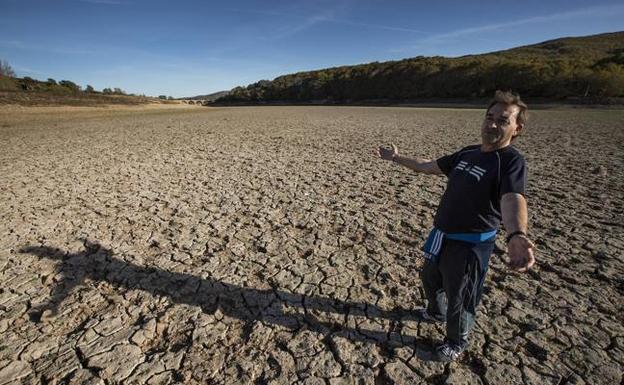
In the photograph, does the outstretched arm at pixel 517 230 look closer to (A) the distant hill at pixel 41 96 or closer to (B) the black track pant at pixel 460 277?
(B) the black track pant at pixel 460 277

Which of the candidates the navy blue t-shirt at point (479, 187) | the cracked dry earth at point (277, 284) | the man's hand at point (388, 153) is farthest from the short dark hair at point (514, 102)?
the cracked dry earth at point (277, 284)

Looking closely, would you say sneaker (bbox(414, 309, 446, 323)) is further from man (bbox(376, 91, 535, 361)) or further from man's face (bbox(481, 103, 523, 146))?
man's face (bbox(481, 103, 523, 146))

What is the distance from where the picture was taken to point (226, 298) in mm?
2512

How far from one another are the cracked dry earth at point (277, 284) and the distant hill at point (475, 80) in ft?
Result: 97.5

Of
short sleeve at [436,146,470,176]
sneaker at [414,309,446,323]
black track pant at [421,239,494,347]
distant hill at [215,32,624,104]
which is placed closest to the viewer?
black track pant at [421,239,494,347]

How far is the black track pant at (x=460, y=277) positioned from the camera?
1591 mm

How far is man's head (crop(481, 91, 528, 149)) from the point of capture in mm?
1422

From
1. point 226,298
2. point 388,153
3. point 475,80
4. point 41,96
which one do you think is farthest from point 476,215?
point 475,80

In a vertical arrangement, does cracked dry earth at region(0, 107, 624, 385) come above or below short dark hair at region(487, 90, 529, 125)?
below

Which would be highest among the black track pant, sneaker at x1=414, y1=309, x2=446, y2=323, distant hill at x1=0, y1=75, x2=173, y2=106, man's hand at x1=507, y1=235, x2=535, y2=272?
distant hill at x1=0, y1=75, x2=173, y2=106

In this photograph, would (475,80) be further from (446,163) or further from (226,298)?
(226,298)

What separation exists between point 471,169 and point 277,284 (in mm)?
1858

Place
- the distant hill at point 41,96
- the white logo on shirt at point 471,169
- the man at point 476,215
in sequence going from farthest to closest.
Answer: the distant hill at point 41,96, the white logo on shirt at point 471,169, the man at point 476,215

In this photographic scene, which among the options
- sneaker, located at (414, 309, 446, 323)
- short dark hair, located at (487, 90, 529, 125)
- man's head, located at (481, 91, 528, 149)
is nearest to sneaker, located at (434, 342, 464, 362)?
sneaker, located at (414, 309, 446, 323)
